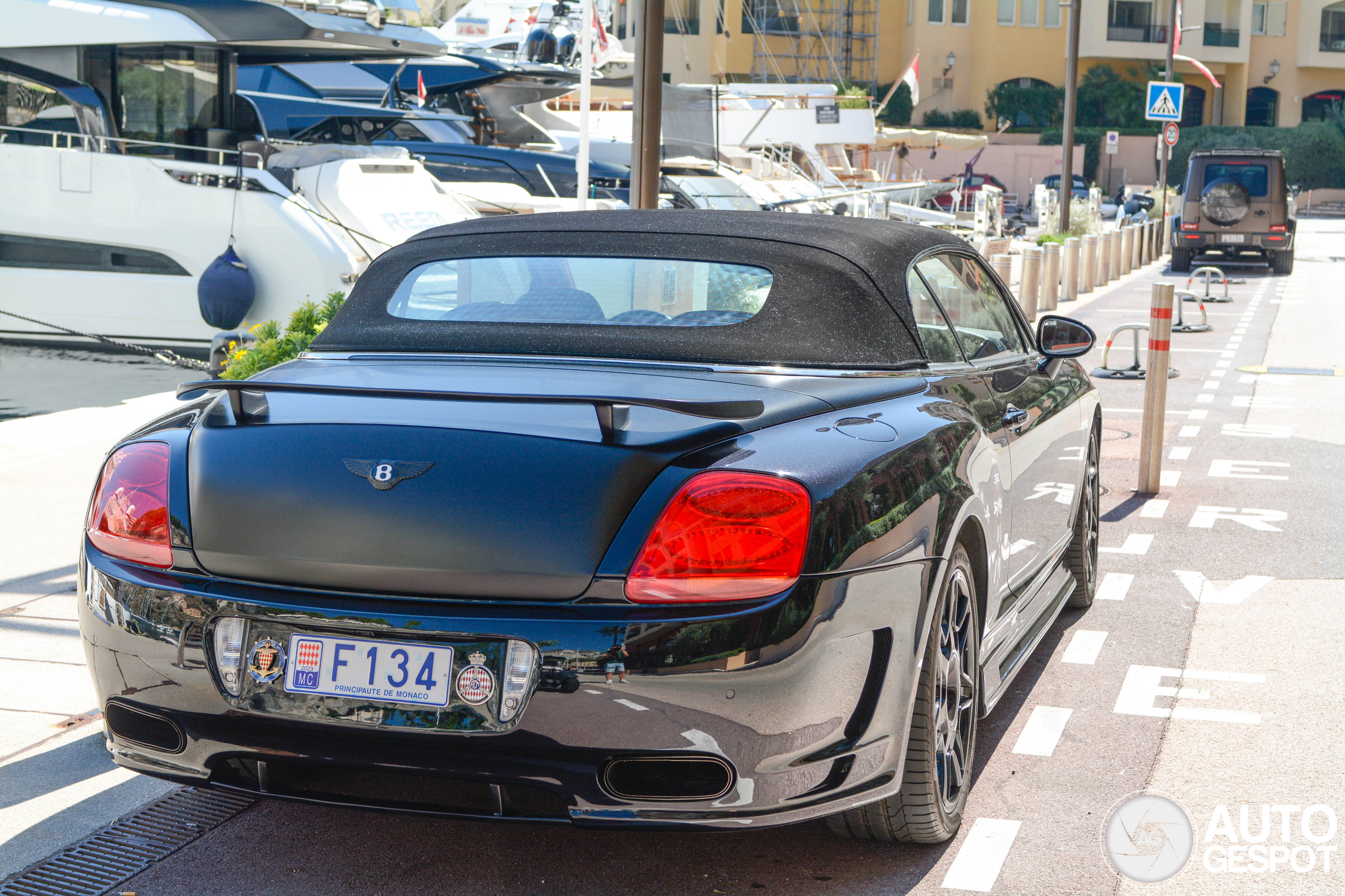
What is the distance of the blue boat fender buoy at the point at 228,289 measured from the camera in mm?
14633

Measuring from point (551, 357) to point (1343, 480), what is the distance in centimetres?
663

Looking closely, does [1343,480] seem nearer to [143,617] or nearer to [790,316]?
[790,316]

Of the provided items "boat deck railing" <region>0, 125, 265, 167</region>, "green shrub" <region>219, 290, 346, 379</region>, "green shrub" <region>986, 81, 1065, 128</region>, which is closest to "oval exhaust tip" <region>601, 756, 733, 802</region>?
"green shrub" <region>219, 290, 346, 379</region>

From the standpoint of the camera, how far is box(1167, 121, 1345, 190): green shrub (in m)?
67.1

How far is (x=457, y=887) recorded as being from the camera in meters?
3.35

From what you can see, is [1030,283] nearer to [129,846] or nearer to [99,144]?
[99,144]

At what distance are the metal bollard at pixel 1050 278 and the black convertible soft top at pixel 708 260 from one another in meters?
16.3

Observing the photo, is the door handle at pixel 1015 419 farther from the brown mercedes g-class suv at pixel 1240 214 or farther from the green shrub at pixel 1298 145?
the green shrub at pixel 1298 145

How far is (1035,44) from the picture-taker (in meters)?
68.9

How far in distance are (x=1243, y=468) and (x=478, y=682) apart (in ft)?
24.4

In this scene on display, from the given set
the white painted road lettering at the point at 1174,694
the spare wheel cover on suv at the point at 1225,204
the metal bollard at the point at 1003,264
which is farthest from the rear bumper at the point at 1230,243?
the white painted road lettering at the point at 1174,694

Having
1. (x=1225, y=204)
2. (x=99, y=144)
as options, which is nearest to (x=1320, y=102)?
(x=1225, y=204)

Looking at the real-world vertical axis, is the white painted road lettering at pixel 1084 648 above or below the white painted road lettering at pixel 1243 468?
above

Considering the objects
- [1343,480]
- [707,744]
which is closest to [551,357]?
[707,744]
